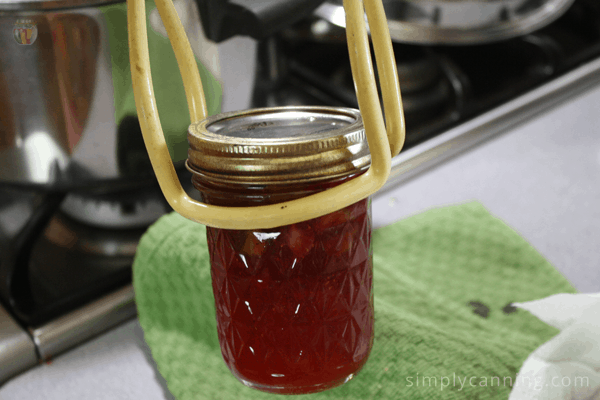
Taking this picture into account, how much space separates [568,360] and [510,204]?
230 mm

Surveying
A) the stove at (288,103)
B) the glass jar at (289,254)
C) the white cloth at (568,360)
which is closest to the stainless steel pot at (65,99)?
the stove at (288,103)

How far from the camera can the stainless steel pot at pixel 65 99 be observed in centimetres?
34

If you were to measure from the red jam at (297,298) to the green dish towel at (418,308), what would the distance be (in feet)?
0.12

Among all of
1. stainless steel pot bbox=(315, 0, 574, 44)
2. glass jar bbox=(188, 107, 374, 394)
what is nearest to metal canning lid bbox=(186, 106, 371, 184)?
glass jar bbox=(188, 107, 374, 394)

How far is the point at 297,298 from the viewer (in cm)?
25

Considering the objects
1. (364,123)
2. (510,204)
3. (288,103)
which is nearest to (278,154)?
(364,123)

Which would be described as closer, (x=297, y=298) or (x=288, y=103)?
(x=297, y=298)

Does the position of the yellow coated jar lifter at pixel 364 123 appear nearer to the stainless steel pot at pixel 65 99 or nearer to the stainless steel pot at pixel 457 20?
the stainless steel pot at pixel 65 99

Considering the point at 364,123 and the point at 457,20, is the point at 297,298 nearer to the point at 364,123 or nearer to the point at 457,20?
the point at 364,123

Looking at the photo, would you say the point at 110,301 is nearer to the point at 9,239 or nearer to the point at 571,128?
the point at 9,239

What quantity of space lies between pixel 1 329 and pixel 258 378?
9.2 inches

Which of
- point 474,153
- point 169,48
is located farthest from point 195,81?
point 474,153

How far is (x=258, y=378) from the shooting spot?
10.5 inches

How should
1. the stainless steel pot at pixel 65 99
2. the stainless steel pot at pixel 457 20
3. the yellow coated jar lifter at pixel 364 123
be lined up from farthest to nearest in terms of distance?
1. the stainless steel pot at pixel 457 20
2. the stainless steel pot at pixel 65 99
3. the yellow coated jar lifter at pixel 364 123
